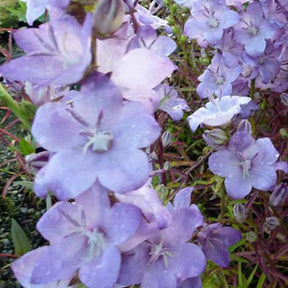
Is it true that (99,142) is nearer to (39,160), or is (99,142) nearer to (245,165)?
(39,160)

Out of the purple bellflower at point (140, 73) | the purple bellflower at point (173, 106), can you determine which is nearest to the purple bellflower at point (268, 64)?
the purple bellflower at point (173, 106)

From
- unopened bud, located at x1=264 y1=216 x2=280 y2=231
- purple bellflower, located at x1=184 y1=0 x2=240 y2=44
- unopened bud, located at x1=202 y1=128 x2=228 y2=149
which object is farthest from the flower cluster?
purple bellflower, located at x1=184 y1=0 x2=240 y2=44

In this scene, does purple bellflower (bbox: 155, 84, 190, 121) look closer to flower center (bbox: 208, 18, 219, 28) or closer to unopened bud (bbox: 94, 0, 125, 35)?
flower center (bbox: 208, 18, 219, 28)

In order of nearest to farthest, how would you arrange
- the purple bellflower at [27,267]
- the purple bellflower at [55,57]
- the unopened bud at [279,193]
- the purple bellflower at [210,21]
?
the purple bellflower at [55,57], the purple bellflower at [27,267], the unopened bud at [279,193], the purple bellflower at [210,21]

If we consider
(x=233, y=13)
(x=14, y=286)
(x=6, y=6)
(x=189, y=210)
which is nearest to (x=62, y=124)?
(x=189, y=210)

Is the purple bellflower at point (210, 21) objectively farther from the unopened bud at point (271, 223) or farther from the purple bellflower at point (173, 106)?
the unopened bud at point (271, 223)

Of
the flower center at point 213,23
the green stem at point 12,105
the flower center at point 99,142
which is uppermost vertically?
the green stem at point 12,105

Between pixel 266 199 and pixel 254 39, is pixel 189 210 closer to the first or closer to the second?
pixel 266 199
